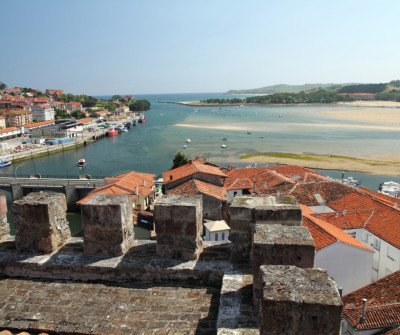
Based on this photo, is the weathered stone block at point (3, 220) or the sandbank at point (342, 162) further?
the sandbank at point (342, 162)

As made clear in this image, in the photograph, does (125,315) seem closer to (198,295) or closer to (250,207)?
(198,295)

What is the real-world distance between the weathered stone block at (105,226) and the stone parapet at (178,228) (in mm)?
654

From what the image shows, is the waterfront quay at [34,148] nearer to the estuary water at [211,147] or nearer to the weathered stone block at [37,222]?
Result: the estuary water at [211,147]

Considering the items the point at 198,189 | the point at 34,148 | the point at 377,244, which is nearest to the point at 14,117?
the point at 34,148

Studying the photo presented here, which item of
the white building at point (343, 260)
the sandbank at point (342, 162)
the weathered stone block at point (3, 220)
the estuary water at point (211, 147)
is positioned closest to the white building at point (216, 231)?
the white building at point (343, 260)

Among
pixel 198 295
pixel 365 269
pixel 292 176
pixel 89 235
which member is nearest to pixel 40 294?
pixel 89 235

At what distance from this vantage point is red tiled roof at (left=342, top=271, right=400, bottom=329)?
12586 mm

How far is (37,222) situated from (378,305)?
12673 millimetres

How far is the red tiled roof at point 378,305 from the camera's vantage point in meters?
12.6

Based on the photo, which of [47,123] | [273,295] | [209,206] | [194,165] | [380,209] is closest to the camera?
[273,295]

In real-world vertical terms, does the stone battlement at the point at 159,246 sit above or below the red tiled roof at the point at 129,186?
above

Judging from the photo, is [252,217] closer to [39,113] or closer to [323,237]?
[323,237]

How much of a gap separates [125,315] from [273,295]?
2476 mm

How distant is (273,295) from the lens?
3543 mm
